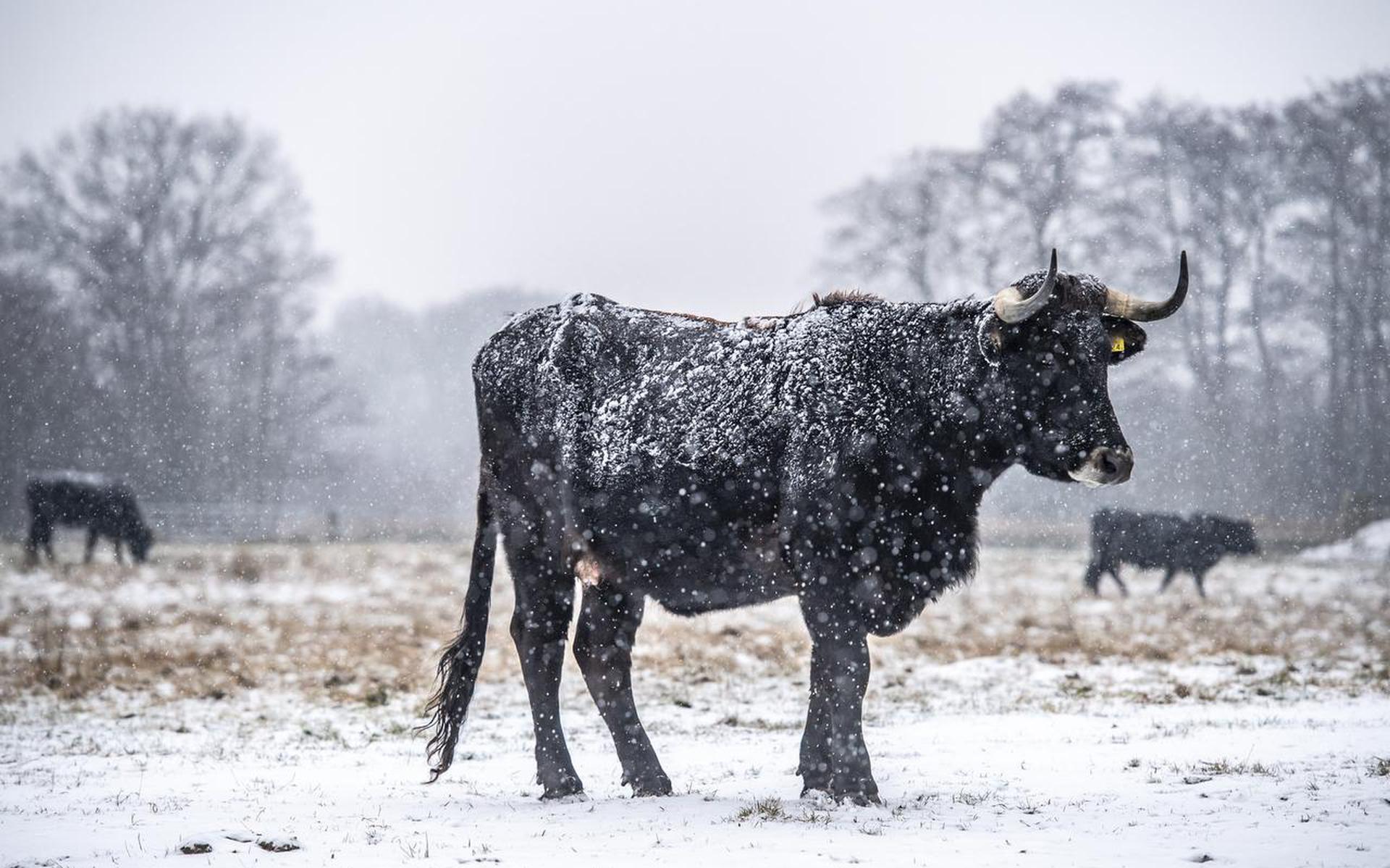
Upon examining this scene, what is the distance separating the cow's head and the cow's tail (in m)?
2.99

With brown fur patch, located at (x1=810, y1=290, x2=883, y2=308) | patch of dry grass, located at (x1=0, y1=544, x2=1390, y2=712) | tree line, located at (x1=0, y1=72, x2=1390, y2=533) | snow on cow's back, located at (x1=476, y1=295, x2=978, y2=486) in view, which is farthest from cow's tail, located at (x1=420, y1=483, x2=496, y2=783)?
tree line, located at (x1=0, y1=72, x2=1390, y2=533)

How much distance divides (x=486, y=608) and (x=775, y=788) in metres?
1.95

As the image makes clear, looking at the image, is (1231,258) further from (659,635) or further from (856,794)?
(856,794)

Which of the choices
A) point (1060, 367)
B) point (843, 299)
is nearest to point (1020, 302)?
point (1060, 367)

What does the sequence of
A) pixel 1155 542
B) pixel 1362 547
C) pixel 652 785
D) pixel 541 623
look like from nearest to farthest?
pixel 652 785 < pixel 541 623 < pixel 1155 542 < pixel 1362 547

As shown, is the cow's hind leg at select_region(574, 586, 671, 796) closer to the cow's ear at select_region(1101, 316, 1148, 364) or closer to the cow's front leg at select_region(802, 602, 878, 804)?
the cow's front leg at select_region(802, 602, 878, 804)

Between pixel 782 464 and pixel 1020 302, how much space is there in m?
1.31

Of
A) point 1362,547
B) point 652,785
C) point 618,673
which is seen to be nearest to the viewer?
point 652,785

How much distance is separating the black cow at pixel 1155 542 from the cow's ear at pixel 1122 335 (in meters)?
14.9

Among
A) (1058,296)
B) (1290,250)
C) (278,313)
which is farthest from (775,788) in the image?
(278,313)

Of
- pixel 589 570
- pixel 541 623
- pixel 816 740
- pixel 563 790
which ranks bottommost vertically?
pixel 563 790

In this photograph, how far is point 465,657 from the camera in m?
6.12

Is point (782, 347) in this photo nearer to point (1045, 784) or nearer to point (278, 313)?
point (1045, 784)

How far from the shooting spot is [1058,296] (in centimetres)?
501
